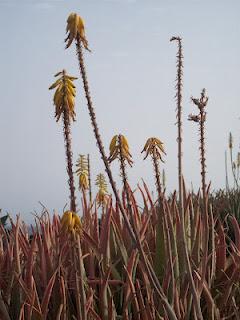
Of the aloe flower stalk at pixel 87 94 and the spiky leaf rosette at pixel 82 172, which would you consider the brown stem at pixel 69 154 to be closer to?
the aloe flower stalk at pixel 87 94

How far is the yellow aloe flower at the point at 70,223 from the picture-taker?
6.39 feet

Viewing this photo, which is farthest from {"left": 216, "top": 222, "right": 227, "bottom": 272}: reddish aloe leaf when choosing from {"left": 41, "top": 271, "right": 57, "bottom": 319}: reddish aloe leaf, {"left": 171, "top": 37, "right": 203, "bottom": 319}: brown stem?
{"left": 41, "top": 271, "right": 57, "bottom": 319}: reddish aloe leaf

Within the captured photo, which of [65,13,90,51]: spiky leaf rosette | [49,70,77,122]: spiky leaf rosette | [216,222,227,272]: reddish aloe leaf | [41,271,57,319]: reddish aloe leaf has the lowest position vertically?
[41,271,57,319]: reddish aloe leaf

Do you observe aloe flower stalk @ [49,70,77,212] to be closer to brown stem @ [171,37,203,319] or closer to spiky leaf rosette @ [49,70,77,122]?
spiky leaf rosette @ [49,70,77,122]

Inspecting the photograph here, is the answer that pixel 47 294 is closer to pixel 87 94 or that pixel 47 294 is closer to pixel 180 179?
pixel 180 179

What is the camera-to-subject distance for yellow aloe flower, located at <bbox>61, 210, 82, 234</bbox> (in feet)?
6.39

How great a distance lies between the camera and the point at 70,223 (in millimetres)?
1950

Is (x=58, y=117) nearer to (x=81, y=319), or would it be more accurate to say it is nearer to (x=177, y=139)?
(x=177, y=139)

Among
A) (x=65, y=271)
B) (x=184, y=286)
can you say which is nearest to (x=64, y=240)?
(x=65, y=271)

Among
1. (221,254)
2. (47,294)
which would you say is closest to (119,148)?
(47,294)

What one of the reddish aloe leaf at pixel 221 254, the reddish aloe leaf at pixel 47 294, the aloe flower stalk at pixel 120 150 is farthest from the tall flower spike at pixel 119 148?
the reddish aloe leaf at pixel 221 254

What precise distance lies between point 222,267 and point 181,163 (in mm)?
1288

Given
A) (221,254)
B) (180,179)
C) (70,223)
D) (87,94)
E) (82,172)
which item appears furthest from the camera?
(82,172)

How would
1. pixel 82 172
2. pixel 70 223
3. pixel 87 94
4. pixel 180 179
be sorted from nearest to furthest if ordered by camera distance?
pixel 87 94
pixel 70 223
pixel 180 179
pixel 82 172
